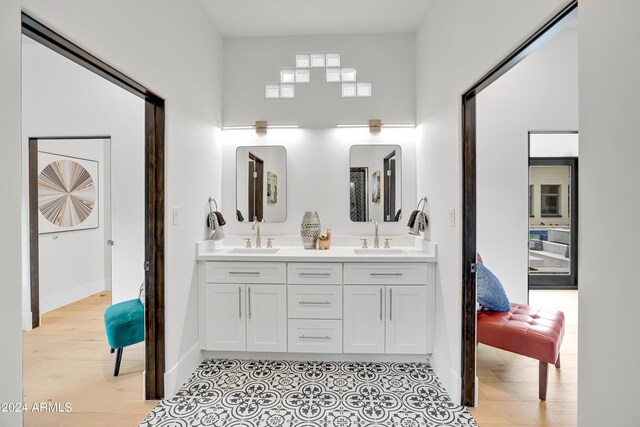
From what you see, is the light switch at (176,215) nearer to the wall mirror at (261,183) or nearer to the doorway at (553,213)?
the wall mirror at (261,183)

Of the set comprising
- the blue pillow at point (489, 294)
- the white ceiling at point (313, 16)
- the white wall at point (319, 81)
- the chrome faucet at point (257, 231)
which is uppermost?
the white ceiling at point (313, 16)

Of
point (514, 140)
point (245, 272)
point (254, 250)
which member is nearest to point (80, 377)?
point (245, 272)

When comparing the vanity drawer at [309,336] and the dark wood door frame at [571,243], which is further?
the dark wood door frame at [571,243]

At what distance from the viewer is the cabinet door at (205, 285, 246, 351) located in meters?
2.72

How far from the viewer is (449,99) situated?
2336mm

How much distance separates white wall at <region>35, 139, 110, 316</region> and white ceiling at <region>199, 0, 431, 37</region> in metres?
2.33

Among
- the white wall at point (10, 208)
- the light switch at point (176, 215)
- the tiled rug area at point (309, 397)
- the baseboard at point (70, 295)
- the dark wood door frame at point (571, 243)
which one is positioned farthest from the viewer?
the dark wood door frame at point (571, 243)

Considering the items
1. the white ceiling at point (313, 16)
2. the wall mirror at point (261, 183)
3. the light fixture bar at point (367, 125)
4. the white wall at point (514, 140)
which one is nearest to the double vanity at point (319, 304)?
the wall mirror at point (261, 183)

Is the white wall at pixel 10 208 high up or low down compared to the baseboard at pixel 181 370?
up

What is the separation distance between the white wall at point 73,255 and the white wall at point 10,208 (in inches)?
115

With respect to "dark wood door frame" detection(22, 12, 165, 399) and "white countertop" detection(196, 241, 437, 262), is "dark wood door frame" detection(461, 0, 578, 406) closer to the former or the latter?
"white countertop" detection(196, 241, 437, 262)

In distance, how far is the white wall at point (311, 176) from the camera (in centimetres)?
331

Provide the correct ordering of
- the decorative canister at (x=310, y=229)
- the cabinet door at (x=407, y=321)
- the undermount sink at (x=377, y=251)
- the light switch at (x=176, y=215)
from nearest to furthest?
the light switch at (x=176, y=215)
the cabinet door at (x=407, y=321)
the undermount sink at (x=377, y=251)
the decorative canister at (x=310, y=229)
